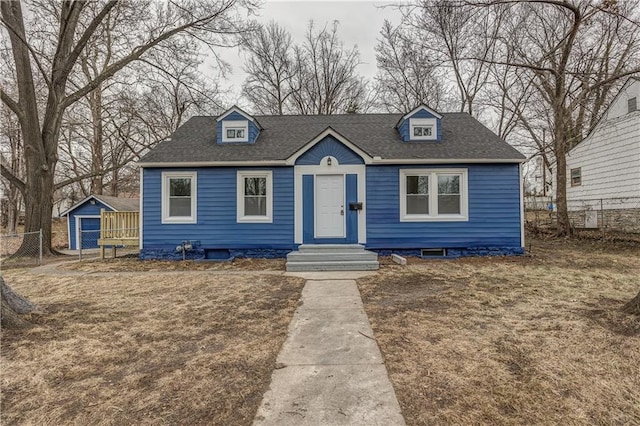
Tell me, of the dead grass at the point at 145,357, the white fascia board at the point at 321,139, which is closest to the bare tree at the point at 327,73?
the white fascia board at the point at 321,139

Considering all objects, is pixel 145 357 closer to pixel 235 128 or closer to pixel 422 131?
pixel 235 128

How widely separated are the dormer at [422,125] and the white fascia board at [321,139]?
2023 millimetres

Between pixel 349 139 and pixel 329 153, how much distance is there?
94 cm

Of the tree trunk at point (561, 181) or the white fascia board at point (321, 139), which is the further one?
the tree trunk at point (561, 181)

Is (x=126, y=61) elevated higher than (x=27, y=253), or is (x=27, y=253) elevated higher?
(x=126, y=61)

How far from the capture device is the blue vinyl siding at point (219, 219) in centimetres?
1005

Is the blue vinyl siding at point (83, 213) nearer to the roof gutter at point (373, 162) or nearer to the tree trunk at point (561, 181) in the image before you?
the roof gutter at point (373, 162)

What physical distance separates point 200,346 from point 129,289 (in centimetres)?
368

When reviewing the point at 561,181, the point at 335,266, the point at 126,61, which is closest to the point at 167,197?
the point at 335,266

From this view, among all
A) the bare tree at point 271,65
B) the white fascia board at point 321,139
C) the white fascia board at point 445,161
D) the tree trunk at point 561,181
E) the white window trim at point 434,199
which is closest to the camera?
the white fascia board at point 445,161

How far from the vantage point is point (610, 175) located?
44.4ft

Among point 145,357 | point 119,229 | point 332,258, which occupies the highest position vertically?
point 119,229

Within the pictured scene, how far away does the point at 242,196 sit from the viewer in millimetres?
10188

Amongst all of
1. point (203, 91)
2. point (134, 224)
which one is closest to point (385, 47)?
point (203, 91)
